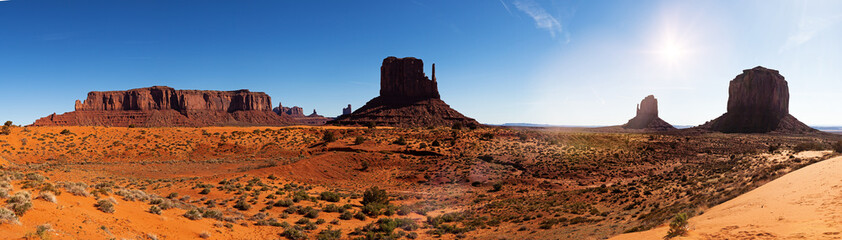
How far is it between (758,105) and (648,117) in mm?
45342

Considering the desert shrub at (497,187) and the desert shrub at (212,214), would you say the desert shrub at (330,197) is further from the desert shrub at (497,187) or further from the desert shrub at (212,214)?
the desert shrub at (497,187)

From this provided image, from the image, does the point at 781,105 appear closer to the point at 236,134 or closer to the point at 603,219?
the point at 603,219

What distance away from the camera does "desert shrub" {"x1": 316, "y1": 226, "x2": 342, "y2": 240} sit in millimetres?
14798

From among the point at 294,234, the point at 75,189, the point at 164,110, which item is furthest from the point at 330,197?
the point at 164,110

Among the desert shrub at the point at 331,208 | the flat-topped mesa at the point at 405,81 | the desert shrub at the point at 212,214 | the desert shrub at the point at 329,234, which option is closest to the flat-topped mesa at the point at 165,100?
the flat-topped mesa at the point at 405,81

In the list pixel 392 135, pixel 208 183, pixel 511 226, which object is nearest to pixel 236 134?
pixel 392 135

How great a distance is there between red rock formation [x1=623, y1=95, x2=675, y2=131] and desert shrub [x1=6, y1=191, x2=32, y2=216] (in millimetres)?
169593

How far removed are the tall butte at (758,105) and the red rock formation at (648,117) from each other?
30250mm

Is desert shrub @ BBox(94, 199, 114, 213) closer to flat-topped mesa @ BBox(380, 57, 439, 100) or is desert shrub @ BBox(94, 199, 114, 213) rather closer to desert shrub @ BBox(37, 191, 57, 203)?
desert shrub @ BBox(37, 191, 57, 203)

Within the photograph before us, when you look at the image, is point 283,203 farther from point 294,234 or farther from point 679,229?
point 679,229

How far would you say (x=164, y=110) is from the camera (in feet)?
495

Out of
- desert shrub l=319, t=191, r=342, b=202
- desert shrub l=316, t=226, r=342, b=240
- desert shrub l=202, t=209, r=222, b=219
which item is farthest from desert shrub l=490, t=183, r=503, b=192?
desert shrub l=202, t=209, r=222, b=219

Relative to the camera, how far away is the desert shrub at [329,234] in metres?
14.8

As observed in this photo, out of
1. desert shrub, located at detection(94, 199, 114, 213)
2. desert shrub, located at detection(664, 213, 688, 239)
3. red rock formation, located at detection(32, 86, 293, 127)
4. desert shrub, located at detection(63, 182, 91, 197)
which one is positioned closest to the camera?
desert shrub, located at detection(664, 213, 688, 239)
